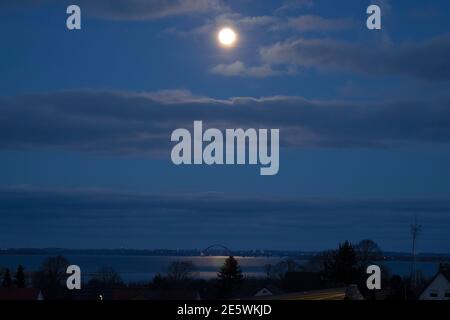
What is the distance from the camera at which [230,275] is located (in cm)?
3105

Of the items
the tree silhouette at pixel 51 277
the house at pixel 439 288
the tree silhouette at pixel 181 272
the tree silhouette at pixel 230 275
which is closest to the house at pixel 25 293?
the tree silhouette at pixel 51 277

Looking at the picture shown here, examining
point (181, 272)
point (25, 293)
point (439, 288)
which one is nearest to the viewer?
point (25, 293)

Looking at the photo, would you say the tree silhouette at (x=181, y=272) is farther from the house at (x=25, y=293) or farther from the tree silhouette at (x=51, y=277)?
the house at (x=25, y=293)

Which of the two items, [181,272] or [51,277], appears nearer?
[51,277]

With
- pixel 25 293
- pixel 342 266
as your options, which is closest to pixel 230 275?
pixel 342 266

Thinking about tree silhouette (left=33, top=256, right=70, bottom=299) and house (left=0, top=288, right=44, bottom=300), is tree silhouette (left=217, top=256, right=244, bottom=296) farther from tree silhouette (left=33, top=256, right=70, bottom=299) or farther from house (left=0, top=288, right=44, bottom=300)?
house (left=0, top=288, right=44, bottom=300)

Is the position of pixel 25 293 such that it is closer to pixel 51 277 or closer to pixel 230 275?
pixel 51 277

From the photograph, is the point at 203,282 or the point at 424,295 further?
the point at 203,282

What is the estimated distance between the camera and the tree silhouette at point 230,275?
30594mm

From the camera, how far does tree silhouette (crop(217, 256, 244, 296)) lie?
3059cm
